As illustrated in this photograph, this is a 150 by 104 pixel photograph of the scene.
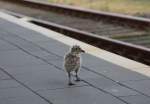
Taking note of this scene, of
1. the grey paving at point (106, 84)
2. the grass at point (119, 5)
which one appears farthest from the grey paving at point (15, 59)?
the grass at point (119, 5)

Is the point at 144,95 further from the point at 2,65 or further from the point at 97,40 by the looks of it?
the point at 97,40

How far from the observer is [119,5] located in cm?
2222

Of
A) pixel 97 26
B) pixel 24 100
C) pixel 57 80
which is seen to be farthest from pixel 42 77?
pixel 97 26

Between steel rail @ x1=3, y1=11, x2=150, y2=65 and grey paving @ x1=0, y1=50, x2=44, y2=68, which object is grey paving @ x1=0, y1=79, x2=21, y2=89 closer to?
grey paving @ x1=0, y1=50, x2=44, y2=68

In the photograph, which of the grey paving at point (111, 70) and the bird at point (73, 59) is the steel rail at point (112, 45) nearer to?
the grey paving at point (111, 70)

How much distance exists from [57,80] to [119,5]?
13.2 m

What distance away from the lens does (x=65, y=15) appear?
20.3 meters

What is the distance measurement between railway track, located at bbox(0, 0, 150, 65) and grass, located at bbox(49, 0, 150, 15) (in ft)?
4.96

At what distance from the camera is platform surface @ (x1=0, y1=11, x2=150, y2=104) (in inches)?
324

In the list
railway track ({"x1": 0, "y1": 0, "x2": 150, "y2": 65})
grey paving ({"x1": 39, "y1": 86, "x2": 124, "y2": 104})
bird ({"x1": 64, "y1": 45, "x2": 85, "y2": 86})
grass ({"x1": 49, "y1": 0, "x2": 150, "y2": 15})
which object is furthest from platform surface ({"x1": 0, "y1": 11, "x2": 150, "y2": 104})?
grass ({"x1": 49, "y1": 0, "x2": 150, "y2": 15})

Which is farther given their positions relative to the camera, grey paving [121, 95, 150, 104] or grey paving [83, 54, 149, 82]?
grey paving [83, 54, 149, 82]

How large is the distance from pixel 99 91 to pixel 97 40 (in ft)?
20.6

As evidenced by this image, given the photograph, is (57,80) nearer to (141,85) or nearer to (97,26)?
(141,85)

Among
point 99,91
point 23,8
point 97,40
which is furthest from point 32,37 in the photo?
point 23,8
